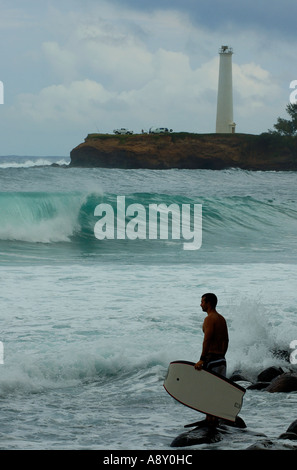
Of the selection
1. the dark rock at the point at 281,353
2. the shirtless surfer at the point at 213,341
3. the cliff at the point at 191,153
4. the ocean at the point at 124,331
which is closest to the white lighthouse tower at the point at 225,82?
the cliff at the point at 191,153

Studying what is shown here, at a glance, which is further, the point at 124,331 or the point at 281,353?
the point at 124,331

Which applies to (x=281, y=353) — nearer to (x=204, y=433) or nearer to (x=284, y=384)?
(x=284, y=384)

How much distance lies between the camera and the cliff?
83.6 metres

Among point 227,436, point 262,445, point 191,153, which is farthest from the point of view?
point 191,153

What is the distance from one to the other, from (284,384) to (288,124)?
274ft

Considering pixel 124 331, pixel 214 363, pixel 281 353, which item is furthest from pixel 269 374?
pixel 124 331

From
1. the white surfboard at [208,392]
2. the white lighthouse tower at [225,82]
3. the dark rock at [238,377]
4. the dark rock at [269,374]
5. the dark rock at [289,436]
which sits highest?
the white lighthouse tower at [225,82]

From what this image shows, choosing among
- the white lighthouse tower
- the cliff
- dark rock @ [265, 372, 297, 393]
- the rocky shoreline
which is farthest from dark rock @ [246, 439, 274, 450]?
the cliff

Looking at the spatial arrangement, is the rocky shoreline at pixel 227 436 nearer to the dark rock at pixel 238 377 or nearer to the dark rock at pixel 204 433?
the dark rock at pixel 204 433

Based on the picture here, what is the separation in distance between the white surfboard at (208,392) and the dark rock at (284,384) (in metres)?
1.58

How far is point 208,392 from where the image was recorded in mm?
5176

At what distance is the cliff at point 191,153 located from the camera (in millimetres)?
83562

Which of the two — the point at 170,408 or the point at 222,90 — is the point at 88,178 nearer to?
the point at 222,90

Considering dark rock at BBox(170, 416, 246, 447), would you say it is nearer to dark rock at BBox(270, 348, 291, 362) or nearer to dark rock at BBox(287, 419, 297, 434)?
dark rock at BBox(287, 419, 297, 434)
